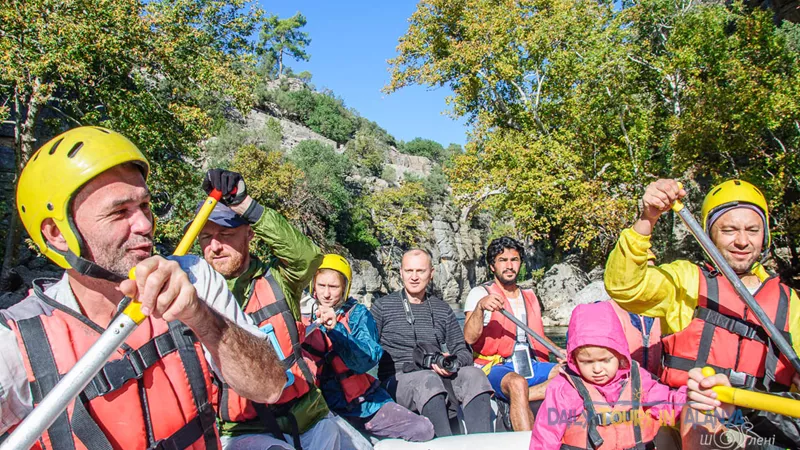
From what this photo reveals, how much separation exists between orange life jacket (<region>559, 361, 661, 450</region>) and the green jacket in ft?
3.96

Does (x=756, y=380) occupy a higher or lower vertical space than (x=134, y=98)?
lower

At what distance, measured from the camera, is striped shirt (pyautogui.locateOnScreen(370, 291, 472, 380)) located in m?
3.91

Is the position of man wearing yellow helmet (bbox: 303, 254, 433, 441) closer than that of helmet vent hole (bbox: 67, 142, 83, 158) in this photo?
No

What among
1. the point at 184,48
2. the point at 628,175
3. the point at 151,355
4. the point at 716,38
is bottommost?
the point at 151,355

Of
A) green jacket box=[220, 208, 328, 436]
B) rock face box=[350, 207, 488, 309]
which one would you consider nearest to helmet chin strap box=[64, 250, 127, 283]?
green jacket box=[220, 208, 328, 436]

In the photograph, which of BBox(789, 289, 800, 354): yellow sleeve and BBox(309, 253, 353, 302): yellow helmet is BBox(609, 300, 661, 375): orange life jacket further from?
BBox(309, 253, 353, 302): yellow helmet

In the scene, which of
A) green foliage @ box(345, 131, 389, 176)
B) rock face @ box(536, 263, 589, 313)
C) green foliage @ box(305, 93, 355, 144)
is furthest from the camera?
green foliage @ box(305, 93, 355, 144)

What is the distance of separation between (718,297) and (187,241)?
242cm

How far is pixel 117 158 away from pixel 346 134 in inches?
1627

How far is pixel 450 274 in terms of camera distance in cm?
3134

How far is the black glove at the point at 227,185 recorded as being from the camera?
221 cm

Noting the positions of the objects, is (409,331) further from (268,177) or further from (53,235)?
(268,177)

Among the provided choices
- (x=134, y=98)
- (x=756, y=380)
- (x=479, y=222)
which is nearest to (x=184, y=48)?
(x=134, y=98)

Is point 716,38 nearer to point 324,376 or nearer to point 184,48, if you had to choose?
point 184,48
